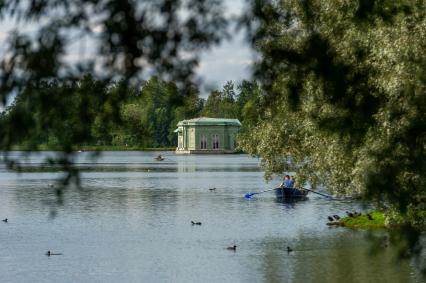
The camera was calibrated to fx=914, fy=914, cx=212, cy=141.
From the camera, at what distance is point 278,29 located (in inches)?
424

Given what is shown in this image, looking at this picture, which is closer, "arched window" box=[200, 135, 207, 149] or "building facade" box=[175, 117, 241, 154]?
"building facade" box=[175, 117, 241, 154]

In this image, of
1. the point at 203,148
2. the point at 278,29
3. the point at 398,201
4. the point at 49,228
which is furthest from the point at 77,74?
the point at 203,148

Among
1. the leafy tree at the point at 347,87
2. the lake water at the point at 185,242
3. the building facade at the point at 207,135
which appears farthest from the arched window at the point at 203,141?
the leafy tree at the point at 347,87

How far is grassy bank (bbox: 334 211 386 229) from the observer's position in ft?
118

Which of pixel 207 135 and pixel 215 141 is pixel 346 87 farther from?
pixel 215 141

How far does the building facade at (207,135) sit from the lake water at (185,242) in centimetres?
11362

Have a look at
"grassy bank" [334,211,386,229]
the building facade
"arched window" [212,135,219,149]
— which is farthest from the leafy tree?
"arched window" [212,135,219,149]

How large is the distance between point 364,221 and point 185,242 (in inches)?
301

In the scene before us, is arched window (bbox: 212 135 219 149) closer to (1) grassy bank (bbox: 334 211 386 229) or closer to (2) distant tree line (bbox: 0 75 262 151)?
(1) grassy bank (bbox: 334 211 386 229)

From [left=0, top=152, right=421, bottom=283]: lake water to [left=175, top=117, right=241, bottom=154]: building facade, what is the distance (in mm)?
113625

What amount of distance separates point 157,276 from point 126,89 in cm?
1936

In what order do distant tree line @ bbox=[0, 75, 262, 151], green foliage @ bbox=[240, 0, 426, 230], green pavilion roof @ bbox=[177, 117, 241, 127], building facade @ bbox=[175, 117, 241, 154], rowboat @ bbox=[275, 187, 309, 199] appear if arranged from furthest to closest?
1. building facade @ bbox=[175, 117, 241, 154]
2. green pavilion roof @ bbox=[177, 117, 241, 127]
3. rowboat @ bbox=[275, 187, 309, 199]
4. green foliage @ bbox=[240, 0, 426, 230]
5. distant tree line @ bbox=[0, 75, 262, 151]

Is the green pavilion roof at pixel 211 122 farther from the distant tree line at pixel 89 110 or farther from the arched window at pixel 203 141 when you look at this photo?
the distant tree line at pixel 89 110

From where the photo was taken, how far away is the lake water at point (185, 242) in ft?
88.5
